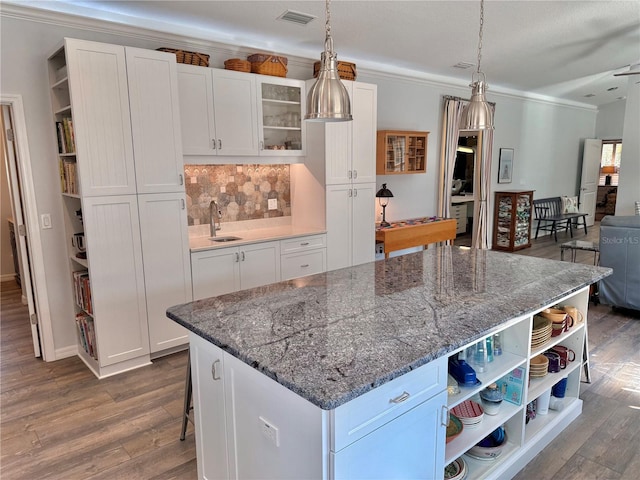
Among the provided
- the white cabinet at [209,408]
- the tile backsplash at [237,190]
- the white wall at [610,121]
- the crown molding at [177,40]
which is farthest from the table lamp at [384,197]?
the white wall at [610,121]

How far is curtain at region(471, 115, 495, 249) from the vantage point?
700 centimetres

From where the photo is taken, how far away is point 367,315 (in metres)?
1.85

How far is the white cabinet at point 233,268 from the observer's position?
140 inches

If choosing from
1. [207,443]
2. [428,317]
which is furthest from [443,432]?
[207,443]

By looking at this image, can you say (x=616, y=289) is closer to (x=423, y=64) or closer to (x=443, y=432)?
(x=423, y=64)

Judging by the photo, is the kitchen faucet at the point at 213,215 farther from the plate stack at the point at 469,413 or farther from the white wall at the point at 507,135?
the plate stack at the point at 469,413

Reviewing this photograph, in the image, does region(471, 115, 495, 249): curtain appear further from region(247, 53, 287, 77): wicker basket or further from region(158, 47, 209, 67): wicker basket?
region(158, 47, 209, 67): wicker basket

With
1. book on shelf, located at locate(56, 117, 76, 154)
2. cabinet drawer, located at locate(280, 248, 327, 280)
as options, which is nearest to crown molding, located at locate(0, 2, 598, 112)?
book on shelf, located at locate(56, 117, 76, 154)

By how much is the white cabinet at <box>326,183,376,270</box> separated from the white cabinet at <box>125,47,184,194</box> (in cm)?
156

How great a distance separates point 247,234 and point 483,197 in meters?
4.52

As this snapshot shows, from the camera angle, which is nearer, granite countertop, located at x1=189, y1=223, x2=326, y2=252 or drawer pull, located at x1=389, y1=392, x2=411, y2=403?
drawer pull, located at x1=389, y1=392, x2=411, y2=403

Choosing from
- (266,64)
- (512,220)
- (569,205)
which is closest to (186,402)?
(266,64)

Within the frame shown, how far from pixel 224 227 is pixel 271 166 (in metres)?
0.81

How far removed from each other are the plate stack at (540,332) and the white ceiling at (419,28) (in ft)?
8.55
